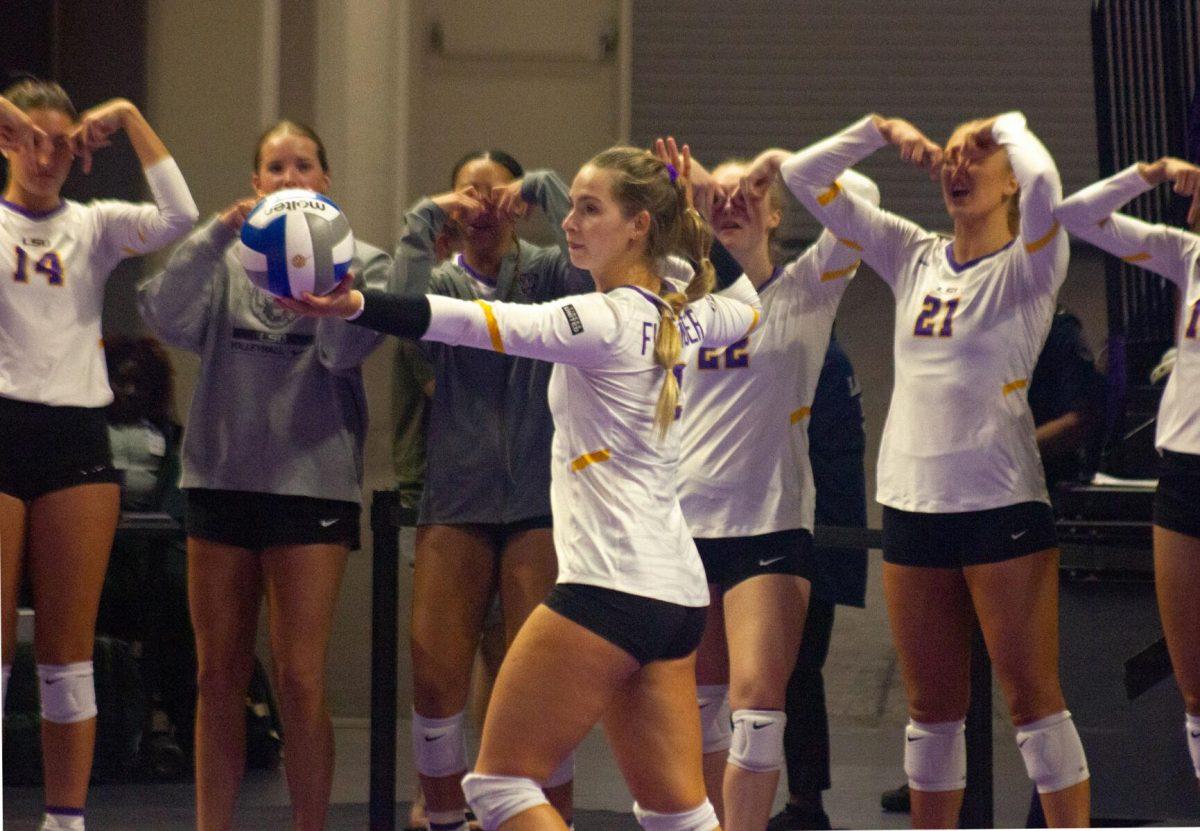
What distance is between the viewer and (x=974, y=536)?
10.7 feet

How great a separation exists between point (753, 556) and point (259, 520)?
970 mm

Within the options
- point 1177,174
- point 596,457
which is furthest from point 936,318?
point 596,457

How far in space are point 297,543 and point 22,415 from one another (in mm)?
619

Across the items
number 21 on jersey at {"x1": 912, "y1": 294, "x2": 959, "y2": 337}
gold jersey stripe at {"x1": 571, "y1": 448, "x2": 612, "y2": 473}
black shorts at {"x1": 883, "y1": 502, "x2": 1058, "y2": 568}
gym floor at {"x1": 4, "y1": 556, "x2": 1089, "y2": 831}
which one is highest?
number 21 on jersey at {"x1": 912, "y1": 294, "x2": 959, "y2": 337}

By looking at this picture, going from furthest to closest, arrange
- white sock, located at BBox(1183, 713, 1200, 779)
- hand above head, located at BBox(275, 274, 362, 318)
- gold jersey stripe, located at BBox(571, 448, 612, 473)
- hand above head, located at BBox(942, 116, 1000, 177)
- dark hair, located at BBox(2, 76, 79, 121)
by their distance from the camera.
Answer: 1. dark hair, located at BBox(2, 76, 79, 121)
2. white sock, located at BBox(1183, 713, 1200, 779)
3. hand above head, located at BBox(942, 116, 1000, 177)
4. gold jersey stripe, located at BBox(571, 448, 612, 473)
5. hand above head, located at BBox(275, 274, 362, 318)

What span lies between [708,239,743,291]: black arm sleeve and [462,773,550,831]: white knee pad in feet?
4.38

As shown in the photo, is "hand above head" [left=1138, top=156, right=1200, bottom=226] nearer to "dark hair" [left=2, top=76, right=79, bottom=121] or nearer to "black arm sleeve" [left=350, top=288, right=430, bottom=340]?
"black arm sleeve" [left=350, top=288, right=430, bottom=340]

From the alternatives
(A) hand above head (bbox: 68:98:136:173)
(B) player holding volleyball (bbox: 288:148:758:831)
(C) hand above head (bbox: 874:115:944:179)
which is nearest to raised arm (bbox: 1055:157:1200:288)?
(C) hand above head (bbox: 874:115:944:179)

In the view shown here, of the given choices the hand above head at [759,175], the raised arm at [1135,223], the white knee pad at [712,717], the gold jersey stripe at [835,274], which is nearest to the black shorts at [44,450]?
the white knee pad at [712,717]

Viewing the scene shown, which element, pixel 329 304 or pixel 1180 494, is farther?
pixel 1180 494

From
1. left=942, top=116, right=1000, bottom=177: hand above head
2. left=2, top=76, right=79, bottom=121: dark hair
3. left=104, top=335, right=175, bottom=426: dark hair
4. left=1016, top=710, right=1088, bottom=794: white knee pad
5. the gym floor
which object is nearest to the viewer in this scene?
left=1016, top=710, right=1088, bottom=794: white knee pad

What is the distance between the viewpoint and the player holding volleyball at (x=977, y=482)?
3240 mm

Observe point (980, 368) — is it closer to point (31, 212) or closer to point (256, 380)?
point (256, 380)

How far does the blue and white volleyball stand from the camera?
2.61 metres
